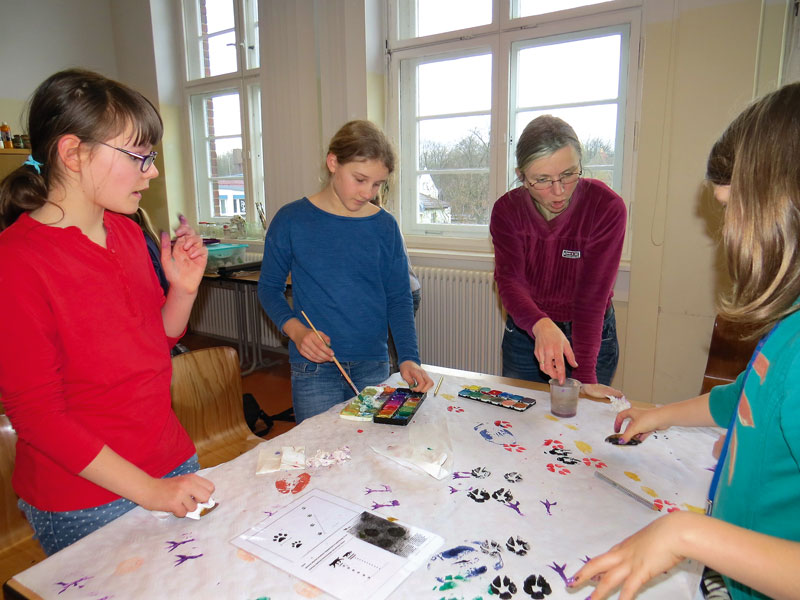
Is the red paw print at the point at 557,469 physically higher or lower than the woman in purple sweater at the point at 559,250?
lower

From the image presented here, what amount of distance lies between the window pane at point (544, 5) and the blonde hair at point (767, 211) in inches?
106

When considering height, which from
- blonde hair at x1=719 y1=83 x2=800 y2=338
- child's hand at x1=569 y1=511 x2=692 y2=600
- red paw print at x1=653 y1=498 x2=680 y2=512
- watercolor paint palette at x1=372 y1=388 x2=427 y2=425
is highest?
blonde hair at x1=719 y1=83 x2=800 y2=338

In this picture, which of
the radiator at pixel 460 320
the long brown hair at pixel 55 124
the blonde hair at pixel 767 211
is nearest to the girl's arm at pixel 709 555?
the blonde hair at pixel 767 211

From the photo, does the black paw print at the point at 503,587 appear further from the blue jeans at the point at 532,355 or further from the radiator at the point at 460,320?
the radiator at the point at 460,320

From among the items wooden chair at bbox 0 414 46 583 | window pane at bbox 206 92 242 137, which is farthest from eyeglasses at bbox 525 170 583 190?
window pane at bbox 206 92 242 137

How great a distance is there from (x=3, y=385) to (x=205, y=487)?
1.23 ft

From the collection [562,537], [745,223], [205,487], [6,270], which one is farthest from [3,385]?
[745,223]

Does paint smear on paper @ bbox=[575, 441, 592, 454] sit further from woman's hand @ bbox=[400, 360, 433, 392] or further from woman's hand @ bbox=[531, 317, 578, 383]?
woman's hand @ bbox=[400, 360, 433, 392]

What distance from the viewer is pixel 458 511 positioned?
94cm

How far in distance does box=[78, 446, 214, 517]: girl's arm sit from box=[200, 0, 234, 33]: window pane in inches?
185

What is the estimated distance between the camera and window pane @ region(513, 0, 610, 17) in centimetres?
302

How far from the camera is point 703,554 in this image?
60 cm

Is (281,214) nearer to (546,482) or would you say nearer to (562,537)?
(546,482)

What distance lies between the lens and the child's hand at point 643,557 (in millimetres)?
604
